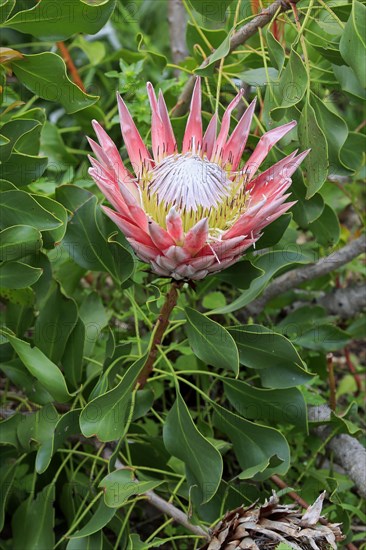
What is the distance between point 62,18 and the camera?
1.48 m

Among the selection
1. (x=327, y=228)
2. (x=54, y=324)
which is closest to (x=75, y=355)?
(x=54, y=324)

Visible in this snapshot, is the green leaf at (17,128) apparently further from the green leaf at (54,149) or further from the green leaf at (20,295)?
the green leaf at (54,149)

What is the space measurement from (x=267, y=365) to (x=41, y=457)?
0.46 m

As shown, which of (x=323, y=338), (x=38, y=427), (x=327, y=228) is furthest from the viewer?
(x=323, y=338)

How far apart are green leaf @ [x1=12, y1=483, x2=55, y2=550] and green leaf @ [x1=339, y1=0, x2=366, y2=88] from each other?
102 cm

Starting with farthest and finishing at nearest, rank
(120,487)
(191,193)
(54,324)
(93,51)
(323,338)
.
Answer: (93,51), (323,338), (54,324), (120,487), (191,193)

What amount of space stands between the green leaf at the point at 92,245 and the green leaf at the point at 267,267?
9.2 inches

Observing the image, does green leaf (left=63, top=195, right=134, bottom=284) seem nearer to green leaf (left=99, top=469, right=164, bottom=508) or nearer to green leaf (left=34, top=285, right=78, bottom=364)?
green leaf (left=34, top=285, right=78, bottom=364)

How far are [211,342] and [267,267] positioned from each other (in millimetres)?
252

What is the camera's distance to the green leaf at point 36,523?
1620 millimetres

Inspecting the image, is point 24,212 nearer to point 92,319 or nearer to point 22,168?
point 22,168

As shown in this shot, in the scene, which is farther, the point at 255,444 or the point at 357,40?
the point at 255,444

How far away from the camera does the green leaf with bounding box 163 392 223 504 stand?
4.62ft

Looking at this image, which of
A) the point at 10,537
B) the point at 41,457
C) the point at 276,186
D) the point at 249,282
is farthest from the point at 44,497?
the point at 276,186
